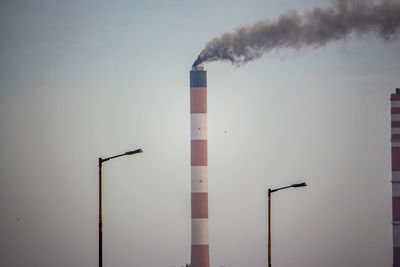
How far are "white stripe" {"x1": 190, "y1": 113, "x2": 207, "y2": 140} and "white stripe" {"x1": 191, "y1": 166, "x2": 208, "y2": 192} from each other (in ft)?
6.53

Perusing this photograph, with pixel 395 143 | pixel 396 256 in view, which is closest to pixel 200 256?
pixel 396 256

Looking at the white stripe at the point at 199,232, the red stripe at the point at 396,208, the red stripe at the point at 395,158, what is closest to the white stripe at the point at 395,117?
the red stripe at the point at 395,158

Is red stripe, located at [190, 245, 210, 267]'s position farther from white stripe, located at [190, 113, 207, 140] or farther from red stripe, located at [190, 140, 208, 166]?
white stripe, located at [190, 113, 207, 140]

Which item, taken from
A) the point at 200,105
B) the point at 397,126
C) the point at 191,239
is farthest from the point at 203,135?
the point at 397,126

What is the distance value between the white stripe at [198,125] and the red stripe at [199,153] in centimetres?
32

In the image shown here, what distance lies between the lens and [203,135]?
208 feet

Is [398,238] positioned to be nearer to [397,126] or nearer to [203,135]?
[397,126]

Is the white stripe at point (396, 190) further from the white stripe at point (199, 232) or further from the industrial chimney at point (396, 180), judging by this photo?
the white stripe at point (199, 232)

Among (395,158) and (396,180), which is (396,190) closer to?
(396,180)

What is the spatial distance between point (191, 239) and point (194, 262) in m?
1.49

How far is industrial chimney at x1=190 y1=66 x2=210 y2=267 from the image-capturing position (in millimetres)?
63281

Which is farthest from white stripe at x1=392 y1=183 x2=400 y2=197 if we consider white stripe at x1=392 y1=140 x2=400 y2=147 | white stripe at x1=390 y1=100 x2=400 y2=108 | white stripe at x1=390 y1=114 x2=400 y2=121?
white stripe at x1=390 y1=100 x2=400 y2=108

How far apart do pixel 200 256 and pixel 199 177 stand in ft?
16.6

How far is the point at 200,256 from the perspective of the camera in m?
63.3
